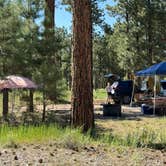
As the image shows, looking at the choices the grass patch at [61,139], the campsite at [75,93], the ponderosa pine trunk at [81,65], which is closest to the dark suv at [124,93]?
the campsite at [75,93]

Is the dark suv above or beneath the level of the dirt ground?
above

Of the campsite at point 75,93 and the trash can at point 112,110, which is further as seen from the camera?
the trash can at point 112,110

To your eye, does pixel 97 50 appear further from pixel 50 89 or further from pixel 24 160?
pixel 24 160

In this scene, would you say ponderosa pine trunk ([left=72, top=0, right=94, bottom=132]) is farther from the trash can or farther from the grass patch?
the trash can

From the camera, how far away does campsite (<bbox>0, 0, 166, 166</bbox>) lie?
352 inches

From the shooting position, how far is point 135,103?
1172 inches

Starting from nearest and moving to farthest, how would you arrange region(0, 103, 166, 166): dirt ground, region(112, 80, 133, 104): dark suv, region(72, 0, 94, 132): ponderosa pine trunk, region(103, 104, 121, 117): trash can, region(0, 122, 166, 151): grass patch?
1. region(0, 103, 166, 166): dirt ground
2. region(0, 122, 166, 151): grass patch
3. region(72, 0, 94, 132): ponderosa pine trunk
4. region(103, 104, 121, 117): trash can
5. region(112, 80, 133, 104): dark suv

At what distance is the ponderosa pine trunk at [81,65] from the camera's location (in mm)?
12391

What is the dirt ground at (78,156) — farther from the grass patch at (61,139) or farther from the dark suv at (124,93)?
the dark suv at (124,93)

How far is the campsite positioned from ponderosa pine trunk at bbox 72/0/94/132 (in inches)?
0.9

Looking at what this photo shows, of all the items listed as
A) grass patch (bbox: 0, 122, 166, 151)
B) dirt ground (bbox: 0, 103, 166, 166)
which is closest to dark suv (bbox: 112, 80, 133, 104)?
grass patch (bbox: 0, 122, 166, 151)

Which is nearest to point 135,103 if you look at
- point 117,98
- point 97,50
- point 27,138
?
point 117,98

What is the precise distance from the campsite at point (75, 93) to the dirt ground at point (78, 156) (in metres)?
0.02

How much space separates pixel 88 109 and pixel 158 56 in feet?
105
